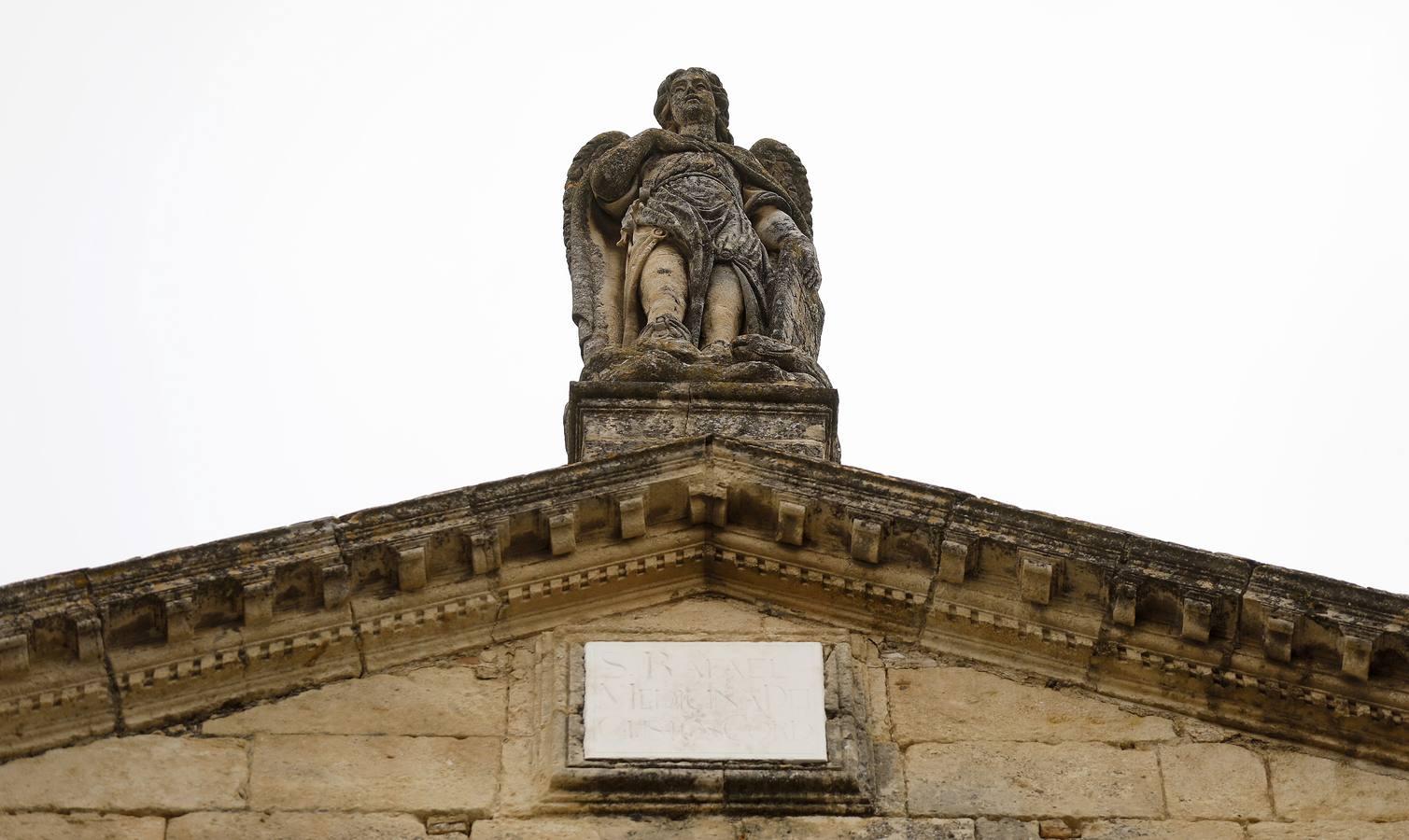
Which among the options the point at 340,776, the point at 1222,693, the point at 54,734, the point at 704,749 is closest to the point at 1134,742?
the point at 1222,693

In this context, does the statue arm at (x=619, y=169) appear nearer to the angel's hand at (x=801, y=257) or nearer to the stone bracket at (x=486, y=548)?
the angel's hand at (x=801, y=257)

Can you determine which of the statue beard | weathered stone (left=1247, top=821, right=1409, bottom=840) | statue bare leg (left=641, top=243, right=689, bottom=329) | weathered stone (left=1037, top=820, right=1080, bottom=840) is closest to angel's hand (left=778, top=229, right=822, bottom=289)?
statue bare leg (left=641, top=243, right=689, bottom=329)

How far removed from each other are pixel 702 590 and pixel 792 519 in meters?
0.49

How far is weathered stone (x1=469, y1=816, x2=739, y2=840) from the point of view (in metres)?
10.4

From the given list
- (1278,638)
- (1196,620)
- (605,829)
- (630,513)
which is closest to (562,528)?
(630,513)

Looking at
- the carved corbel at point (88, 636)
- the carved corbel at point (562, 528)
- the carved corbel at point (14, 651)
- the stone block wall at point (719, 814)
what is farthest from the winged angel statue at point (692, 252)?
the carved corbel at point (14, 651)

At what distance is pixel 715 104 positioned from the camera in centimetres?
1589

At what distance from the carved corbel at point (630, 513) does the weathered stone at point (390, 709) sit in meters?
0.88

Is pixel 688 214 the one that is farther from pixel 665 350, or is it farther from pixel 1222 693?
pixel 1222 693

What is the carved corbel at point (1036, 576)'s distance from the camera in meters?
11.2

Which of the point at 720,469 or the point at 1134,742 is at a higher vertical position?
the point at 720,469

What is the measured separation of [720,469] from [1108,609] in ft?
5.64

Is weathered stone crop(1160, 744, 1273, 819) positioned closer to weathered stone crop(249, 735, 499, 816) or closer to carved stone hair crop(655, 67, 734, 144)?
weathered stone crop(249, 735, 499, 816)

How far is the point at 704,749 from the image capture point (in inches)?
421
